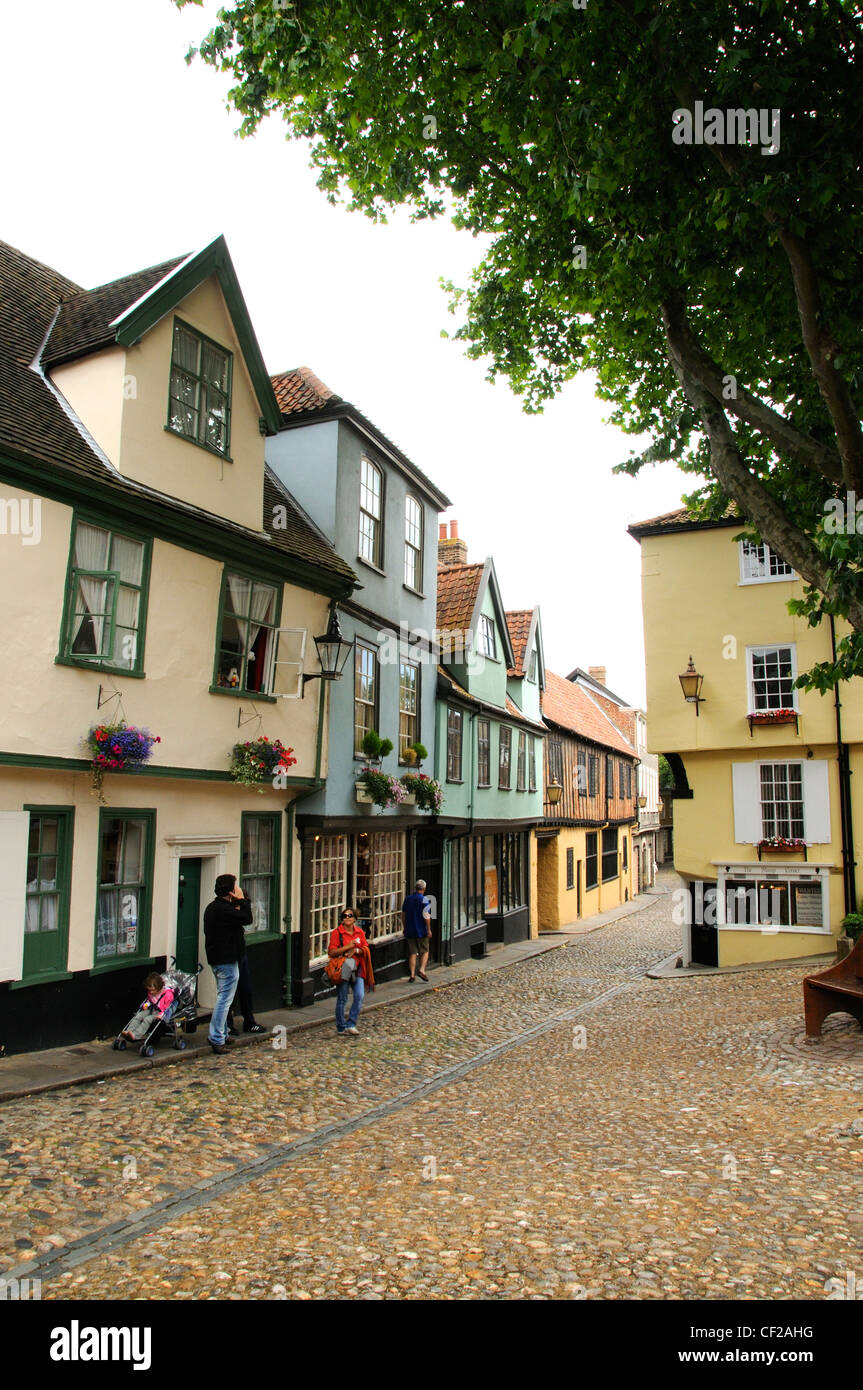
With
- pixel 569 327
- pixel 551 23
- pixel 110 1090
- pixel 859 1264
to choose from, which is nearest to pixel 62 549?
pixel 110 1090

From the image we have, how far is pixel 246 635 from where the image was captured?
13055 millimetres

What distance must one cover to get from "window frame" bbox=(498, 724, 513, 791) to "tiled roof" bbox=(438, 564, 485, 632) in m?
3.90

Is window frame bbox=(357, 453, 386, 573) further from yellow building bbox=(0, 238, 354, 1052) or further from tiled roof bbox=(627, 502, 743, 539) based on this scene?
tiled roof bbox=(627, 502, 743, 539)

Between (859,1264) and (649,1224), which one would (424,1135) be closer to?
(649,1224)

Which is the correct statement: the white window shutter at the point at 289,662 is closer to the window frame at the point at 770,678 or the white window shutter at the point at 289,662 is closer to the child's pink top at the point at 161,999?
the child's pink top at the point at 161,999

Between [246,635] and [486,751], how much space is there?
1169 centimetres

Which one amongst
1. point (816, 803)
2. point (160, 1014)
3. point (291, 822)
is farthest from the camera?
point (816, 803)

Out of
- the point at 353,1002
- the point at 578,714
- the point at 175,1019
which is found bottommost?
the point at 353,1002

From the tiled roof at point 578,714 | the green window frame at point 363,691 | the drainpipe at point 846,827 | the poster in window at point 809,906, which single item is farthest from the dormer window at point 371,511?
the tiled roof at point 578,714

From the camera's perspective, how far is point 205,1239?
552 centimetres

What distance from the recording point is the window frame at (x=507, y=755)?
25.0 meters

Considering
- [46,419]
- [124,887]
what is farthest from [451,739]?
[46,419]

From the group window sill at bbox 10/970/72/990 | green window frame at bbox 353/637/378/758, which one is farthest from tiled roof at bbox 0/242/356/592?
window sill at bbox 10/970/72/990

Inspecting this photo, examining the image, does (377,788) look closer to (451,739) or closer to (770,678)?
(451,739)
